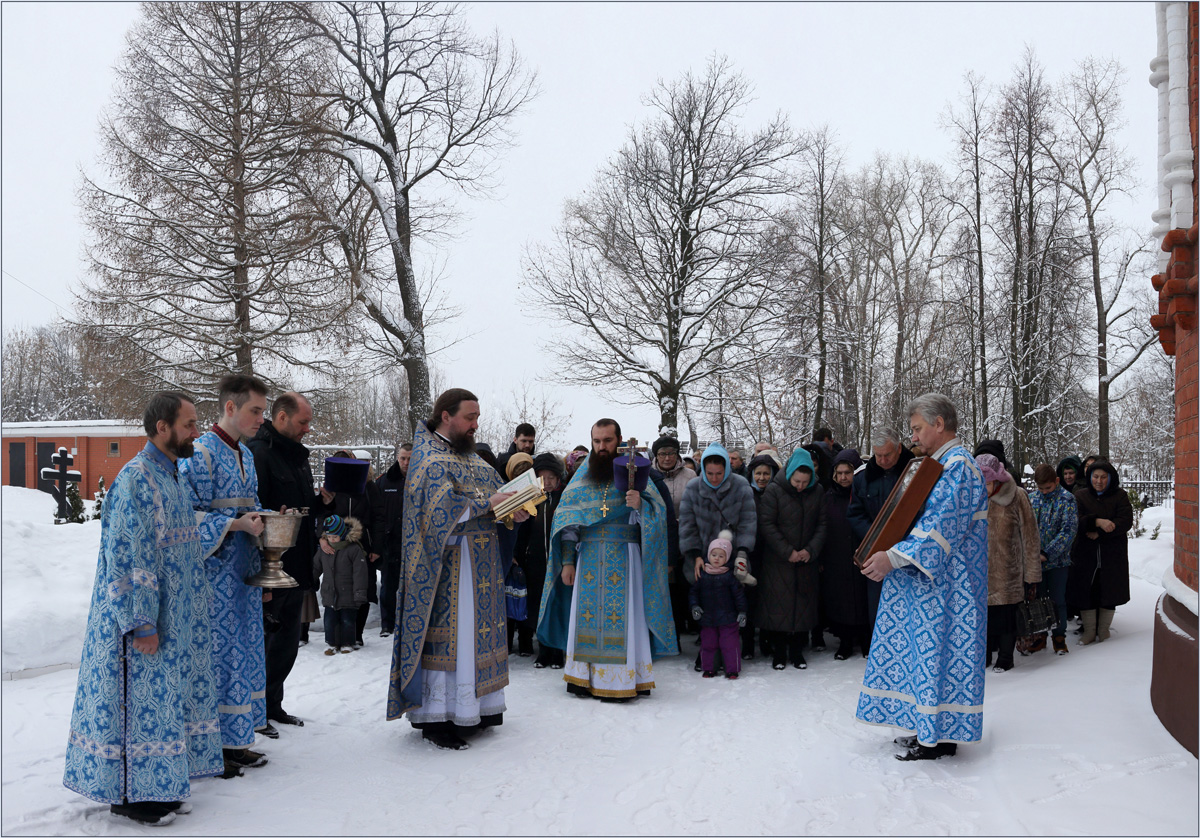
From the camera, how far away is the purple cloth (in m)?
7.46

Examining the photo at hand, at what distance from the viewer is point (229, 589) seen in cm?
477

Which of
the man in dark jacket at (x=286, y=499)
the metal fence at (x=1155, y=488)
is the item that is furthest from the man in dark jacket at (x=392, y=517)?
the metal fence at (x=1155, y=488)

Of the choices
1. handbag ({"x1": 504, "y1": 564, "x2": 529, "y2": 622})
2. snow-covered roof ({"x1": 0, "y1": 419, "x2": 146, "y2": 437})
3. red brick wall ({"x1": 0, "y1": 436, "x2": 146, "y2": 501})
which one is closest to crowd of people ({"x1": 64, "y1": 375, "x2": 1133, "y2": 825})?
handbag ({"x1": 504, "y1": 564, "x2": 529, "y2": 622})

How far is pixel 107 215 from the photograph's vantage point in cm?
1695

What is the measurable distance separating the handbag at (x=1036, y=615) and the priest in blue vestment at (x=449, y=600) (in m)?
4.60

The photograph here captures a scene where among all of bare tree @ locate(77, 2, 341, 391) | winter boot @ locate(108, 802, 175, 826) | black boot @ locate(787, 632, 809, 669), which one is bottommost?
black boot @ locate(787, 632, 809, 669)

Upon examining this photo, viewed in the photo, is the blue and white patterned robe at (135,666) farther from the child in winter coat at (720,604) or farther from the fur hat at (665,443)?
the fur hat at (665,443)

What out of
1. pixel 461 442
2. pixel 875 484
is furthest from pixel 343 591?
pixel 875 484

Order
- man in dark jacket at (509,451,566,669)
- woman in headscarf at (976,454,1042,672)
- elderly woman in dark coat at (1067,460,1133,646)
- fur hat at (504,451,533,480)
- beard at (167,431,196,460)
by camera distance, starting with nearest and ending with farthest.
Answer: beard at (167,431,196,460)
woman in headscarf at (976,454,1042,672)
elderly woman in dark coat at (1067,460,1133,646)
fur hat at (504,451,533,480)
man in dark jacket at (509,451,566,669)

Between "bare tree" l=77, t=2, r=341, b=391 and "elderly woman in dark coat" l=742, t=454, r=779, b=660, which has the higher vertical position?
"bare tree" l=77, t=2, r=341, b=391

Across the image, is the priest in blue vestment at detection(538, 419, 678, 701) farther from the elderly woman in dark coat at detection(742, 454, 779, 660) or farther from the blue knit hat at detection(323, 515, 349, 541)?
the blue knit hat at detection(323, 515, 349, 541)

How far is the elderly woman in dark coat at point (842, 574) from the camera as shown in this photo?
7.98 m

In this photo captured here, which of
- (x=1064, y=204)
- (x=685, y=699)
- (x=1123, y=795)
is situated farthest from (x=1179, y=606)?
(x=1064, y=204)

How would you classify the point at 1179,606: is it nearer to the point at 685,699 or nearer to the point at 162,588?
the point at 685,699
